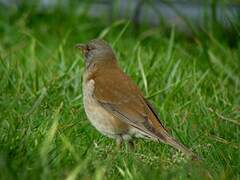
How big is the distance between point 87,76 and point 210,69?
171cm

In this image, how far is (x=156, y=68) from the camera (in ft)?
24.8

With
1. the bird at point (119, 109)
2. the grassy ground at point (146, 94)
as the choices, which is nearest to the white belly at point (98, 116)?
the bird at point (119, 109)

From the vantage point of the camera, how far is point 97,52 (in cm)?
671

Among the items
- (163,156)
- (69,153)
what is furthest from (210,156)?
(69,153)

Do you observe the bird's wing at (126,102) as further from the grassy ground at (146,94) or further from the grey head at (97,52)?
the grey head at (97,52)

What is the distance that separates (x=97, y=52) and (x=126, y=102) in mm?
848

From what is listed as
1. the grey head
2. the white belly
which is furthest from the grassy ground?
the grey head

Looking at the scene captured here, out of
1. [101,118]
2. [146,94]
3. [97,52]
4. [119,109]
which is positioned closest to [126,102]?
[119,109]

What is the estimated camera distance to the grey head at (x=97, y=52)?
6.64 metres

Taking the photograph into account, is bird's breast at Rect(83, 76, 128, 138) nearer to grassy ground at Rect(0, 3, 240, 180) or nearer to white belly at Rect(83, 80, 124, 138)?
white belly at Rect(83, 80, 124, 138)

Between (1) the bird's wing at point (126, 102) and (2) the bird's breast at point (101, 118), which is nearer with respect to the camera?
(1) the bird's wing at point (126, 102)

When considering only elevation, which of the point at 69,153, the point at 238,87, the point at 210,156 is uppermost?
the point at 69,153

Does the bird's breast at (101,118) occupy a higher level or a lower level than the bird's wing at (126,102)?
lower

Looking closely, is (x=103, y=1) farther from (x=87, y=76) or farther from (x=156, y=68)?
(x=87, y=76)
